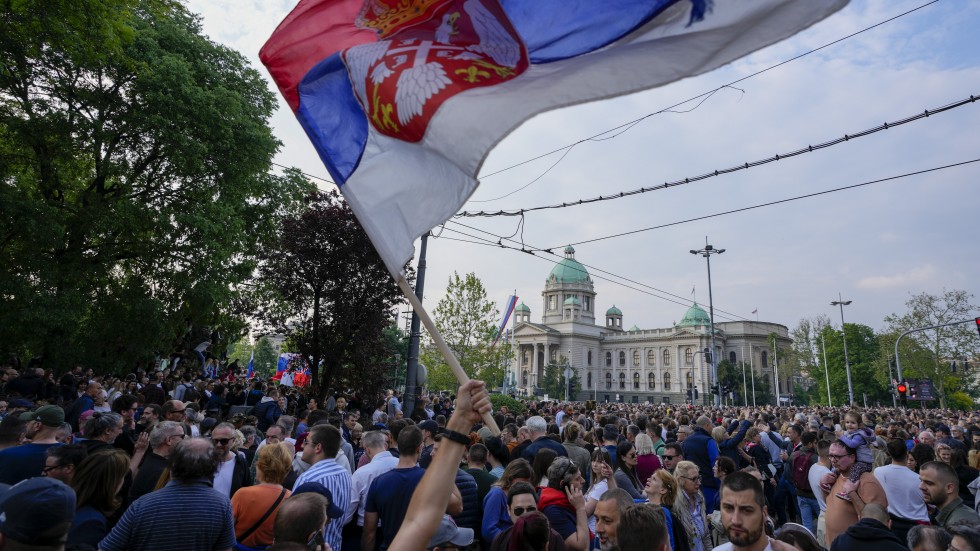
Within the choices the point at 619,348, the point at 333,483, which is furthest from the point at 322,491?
the point at 619,348

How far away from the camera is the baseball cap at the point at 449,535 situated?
13.0ft

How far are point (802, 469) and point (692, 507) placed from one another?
4265mm

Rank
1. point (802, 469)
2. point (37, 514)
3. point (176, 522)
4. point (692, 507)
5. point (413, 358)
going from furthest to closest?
point (413, 358), point (802, 469), point (692, 507), point (176, 522), point (37, 514)

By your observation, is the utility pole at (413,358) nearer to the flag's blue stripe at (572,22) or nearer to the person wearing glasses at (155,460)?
the person wearing glasses at (155,460)

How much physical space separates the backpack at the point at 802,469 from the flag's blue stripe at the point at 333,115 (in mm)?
8508

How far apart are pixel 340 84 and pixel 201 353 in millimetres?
22888

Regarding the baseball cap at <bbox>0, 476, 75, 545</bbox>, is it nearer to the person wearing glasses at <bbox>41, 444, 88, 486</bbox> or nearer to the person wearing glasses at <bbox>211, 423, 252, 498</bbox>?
the person wearing glasses at <bbox>41, 444, 88, 486</bbox>

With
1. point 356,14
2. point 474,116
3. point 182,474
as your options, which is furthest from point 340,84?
point 182,474

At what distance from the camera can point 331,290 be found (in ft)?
50.9

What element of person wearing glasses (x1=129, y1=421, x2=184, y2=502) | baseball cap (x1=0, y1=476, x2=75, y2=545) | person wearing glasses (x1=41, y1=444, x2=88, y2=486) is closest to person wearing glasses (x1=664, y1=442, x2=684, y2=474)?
person wearing glasses (x1=129, y1=421, x2=184, y2=502)

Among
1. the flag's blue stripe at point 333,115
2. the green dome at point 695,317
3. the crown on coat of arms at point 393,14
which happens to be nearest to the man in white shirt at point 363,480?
the flag's blue stripe at point 333,115

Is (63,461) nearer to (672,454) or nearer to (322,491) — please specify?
(322,491)

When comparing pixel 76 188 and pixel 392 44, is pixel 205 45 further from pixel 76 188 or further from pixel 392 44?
pixel 392 44

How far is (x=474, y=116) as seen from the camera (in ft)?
11.2
